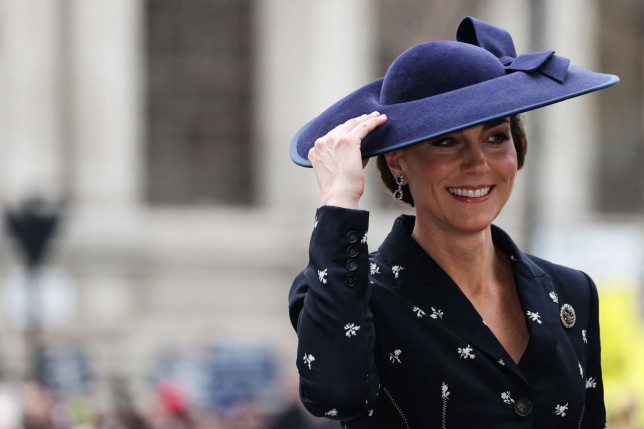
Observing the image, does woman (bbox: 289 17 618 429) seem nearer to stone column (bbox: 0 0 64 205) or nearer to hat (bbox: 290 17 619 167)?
hat (bbox: 290 17 619 167)

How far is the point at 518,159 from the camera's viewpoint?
377cm

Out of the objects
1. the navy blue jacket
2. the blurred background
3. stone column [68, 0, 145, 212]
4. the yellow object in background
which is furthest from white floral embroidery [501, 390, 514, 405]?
stone column [68, 0, 145, 212]

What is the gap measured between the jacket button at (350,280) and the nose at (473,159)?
0.34 m

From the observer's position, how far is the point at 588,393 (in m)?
3.68

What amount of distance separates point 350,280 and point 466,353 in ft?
1.00

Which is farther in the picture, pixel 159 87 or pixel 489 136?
pixel 159 87

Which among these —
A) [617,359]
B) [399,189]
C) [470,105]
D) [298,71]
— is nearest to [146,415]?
[617,359]

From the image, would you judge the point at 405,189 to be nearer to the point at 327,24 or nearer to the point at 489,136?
the point at 489,136

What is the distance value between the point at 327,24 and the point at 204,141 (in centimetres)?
279

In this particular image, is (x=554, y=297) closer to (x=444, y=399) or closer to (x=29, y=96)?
(x=444, y=399)

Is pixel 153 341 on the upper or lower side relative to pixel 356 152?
lower

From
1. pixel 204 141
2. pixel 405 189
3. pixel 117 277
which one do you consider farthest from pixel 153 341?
pixel 405 189

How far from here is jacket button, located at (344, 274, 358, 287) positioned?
11.2ft

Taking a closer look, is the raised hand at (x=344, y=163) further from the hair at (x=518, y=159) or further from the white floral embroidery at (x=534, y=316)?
the white floral embroidery at (x=534, y=316)
